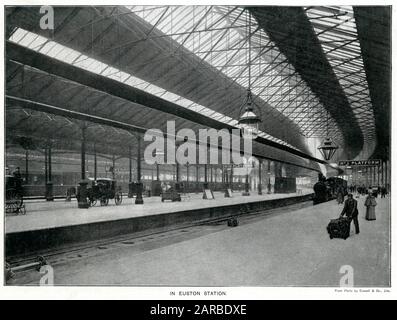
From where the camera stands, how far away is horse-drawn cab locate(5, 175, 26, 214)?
36.2 feet

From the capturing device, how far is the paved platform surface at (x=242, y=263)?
4809 mm

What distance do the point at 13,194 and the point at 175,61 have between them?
9060 millimetres

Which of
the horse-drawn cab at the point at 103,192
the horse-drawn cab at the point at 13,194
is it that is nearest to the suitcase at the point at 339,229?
the horse-drawn cab at the point at 13,194

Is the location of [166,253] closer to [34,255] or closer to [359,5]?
[34,255]

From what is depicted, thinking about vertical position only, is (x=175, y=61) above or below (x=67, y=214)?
above

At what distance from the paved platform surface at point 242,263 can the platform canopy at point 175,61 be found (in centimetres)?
251

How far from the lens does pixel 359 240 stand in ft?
25.6

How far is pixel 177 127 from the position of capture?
77.6 ft

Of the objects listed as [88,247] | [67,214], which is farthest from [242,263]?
[67,214]
